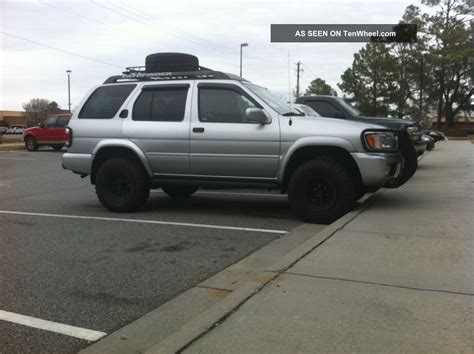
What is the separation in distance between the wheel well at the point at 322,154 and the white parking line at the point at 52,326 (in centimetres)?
406

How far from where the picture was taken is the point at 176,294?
4.41 meters

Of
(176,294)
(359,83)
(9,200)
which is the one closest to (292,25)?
(9,200)

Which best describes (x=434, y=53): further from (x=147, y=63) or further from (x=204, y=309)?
(x=204, y=309)

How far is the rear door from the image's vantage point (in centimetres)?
766

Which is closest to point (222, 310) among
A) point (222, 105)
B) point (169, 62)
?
point (222, 105)

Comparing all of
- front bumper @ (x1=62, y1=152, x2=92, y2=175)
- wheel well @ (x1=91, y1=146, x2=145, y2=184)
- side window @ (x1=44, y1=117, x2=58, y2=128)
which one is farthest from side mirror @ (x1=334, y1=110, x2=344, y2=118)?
side window @ (x1=44, y1=117, x2=58, y2=128)

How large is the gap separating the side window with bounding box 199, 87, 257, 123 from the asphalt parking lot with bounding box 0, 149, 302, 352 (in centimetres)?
148

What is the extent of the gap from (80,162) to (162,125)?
1.55 m

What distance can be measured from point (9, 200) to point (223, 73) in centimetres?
494

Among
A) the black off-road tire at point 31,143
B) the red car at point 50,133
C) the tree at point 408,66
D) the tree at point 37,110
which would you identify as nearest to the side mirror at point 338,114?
the red car at point 50,133

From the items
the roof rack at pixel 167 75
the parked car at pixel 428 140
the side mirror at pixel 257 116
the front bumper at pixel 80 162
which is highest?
the roof rack at pixel 167 75

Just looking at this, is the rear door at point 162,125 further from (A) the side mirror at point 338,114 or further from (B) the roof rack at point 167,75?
(A) the side mirror at point 338,114

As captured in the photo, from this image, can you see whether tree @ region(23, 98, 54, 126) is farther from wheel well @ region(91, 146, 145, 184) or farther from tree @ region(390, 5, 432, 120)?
wheel well @ region(91, 146, 145, 184)

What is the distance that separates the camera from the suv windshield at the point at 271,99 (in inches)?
290
